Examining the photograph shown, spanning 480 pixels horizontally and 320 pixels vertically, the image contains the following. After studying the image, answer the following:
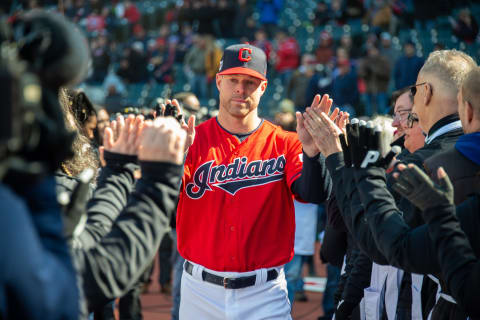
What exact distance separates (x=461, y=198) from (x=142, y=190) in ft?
4.57

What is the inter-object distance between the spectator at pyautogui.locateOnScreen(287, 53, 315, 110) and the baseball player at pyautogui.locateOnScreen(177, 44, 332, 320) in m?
9.58

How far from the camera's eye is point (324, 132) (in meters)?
2.86

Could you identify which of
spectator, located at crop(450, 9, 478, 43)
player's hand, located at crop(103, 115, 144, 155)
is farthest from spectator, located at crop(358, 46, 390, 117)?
player's hand, located at crop(103, 115, 144, 155)

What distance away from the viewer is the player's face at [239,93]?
12.1ft

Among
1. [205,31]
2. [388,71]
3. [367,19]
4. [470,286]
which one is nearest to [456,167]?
[470,286]

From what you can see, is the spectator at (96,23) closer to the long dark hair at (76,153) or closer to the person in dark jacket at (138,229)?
the long dark hair at (76,153)

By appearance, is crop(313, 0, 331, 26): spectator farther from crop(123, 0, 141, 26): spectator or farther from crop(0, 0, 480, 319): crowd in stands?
crop(123, 0, 141, 26): spectator

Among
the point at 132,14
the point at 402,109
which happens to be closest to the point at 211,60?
the point at 132,14

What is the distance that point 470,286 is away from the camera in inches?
80.8

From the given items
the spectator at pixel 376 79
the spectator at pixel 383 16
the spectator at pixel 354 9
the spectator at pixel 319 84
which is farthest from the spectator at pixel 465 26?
the spectator at pixel 354 9

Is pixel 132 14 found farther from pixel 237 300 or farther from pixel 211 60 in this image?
pixel 237 300

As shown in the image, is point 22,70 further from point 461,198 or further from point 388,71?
point 388,71

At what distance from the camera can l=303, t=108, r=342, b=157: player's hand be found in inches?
110

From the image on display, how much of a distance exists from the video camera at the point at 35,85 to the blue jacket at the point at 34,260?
2.9 inches
